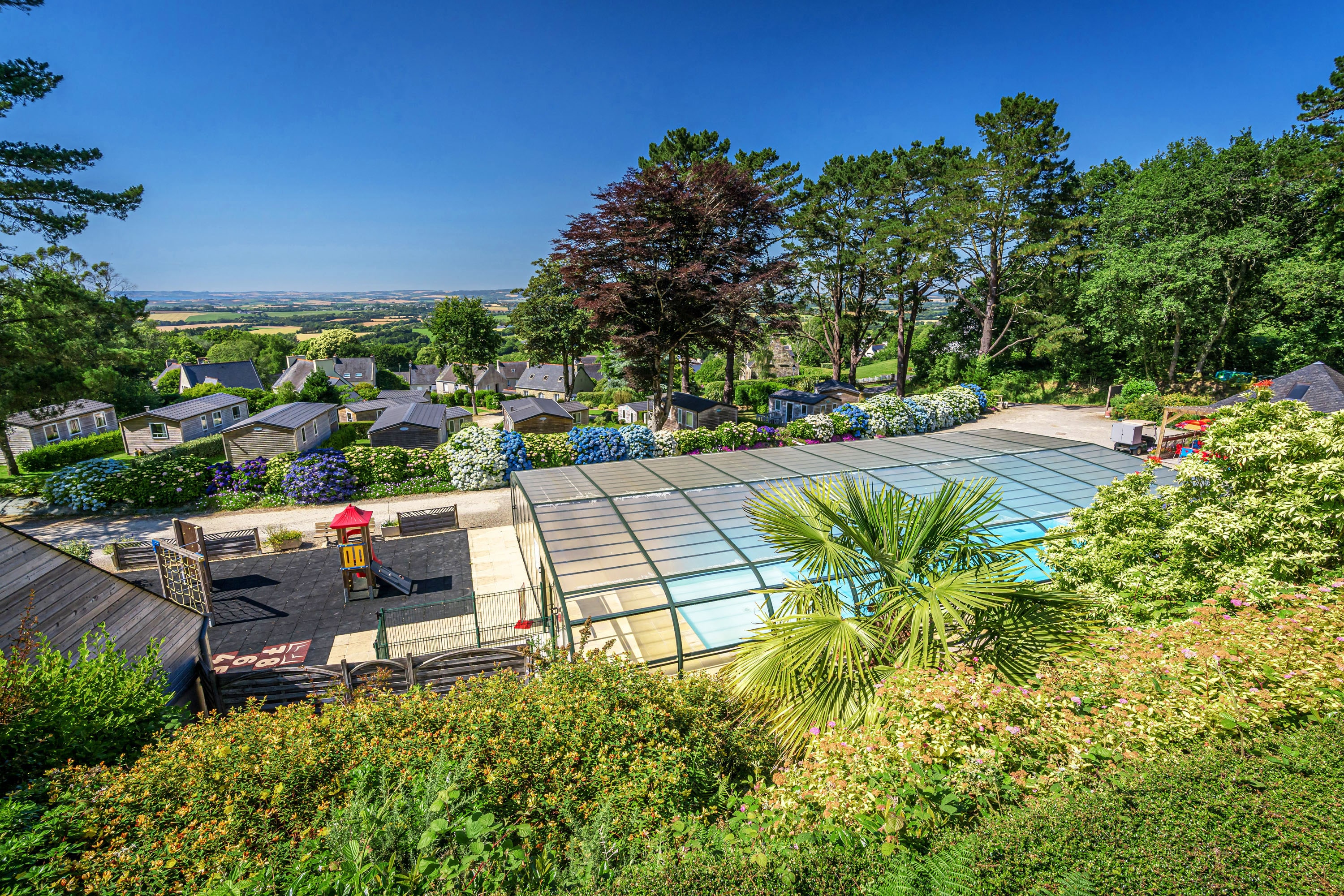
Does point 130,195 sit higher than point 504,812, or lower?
higher

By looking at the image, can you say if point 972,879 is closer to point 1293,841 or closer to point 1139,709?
point 1293,841

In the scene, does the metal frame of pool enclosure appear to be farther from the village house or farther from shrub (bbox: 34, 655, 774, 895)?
the village house

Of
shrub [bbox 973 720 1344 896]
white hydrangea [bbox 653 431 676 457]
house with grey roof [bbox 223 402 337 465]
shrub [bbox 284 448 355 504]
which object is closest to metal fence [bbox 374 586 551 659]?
shrub [bbox 973 720 1344 896]

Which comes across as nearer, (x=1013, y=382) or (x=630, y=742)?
(x=630, y=742)

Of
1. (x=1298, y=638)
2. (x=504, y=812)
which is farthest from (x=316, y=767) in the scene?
(x=1298, y=638)

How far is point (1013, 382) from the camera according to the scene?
34.2m

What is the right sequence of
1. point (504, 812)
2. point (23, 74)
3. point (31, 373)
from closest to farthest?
1. point (504, 812)
2. point (23, 74)
3. point (31, 373)

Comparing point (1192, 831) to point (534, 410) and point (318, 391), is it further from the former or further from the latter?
point (318, 391)

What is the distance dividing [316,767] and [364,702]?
929 mm

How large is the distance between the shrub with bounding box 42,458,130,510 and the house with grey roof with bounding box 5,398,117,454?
1318cm

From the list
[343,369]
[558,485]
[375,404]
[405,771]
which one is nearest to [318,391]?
[375,404]

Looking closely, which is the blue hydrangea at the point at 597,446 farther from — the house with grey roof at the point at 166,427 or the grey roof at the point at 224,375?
the grey roof at the point at 224,375

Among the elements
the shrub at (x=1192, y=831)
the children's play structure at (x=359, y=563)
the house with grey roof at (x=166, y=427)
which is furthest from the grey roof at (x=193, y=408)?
the shrub at (x=1192, y=831)

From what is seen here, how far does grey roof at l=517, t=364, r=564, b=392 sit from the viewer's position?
59844 mm
